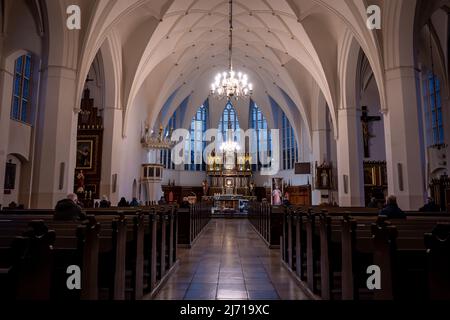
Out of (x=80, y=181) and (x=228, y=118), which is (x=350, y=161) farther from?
(x=228, y=118)

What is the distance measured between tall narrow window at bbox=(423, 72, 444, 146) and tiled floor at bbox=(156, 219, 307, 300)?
11.4 metres

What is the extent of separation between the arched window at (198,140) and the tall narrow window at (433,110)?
1664 cm

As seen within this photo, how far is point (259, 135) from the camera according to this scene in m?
27.9

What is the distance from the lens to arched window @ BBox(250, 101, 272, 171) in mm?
27344

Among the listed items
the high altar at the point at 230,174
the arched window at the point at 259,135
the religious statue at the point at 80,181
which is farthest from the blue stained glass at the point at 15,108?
Result: the arched window at the point at 259,135

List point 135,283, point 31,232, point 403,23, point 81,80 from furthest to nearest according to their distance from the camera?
point 81,80
point 403,23
point 135,283
point 31,232

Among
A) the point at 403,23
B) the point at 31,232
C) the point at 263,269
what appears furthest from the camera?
the point at 403,23

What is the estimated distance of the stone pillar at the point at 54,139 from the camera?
906 centimetres

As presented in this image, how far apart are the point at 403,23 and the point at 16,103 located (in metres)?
13.2

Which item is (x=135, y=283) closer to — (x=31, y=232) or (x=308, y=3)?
(x=31, y=232)

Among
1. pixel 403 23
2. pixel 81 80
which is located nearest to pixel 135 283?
pixel 81 80
